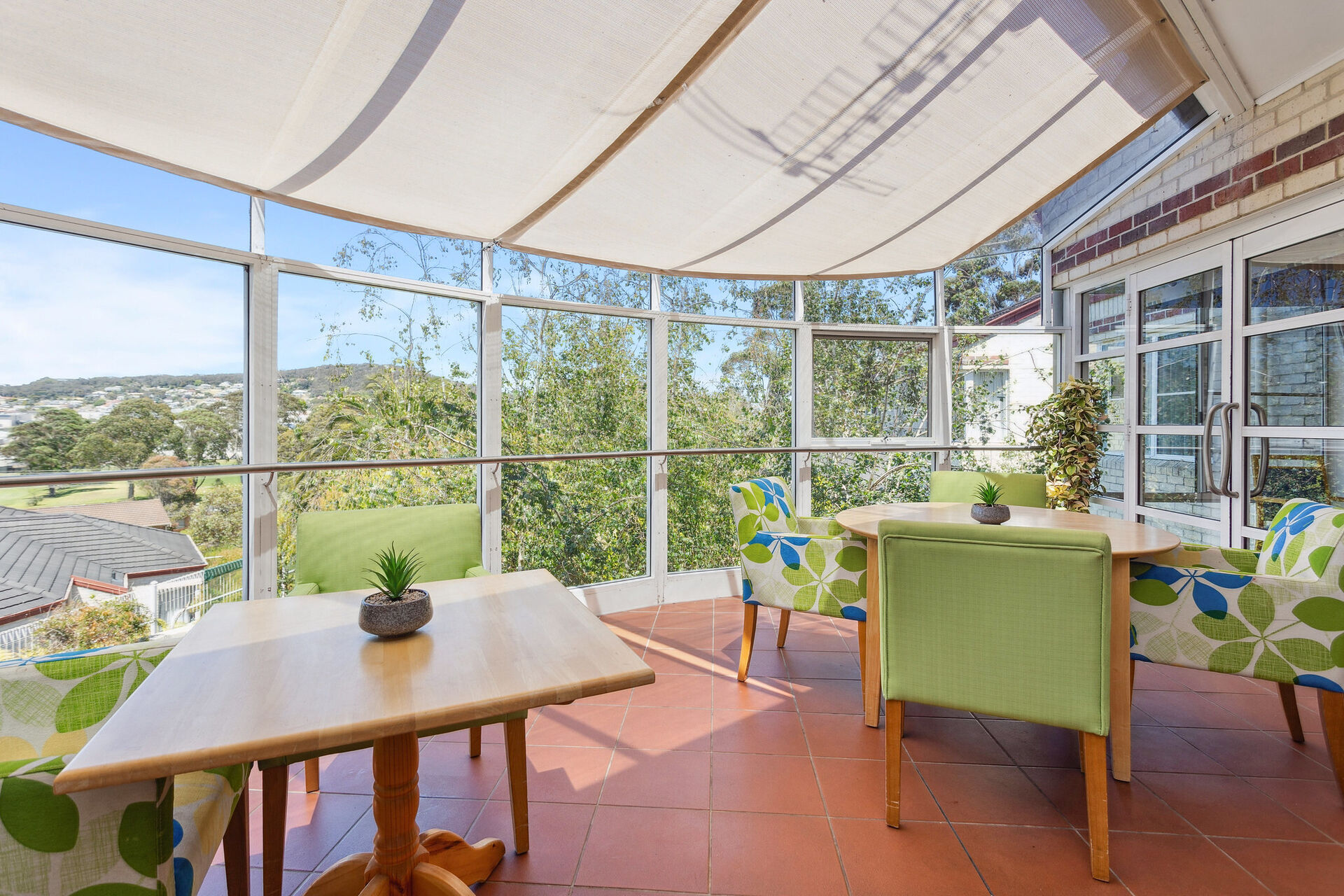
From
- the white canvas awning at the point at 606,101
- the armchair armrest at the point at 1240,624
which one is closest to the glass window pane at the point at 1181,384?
the white canvas awning at the point at 606,101

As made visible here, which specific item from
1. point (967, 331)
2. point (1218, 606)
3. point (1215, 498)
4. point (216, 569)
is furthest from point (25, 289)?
point (1215, 498)

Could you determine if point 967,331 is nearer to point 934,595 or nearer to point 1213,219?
point 1213,219

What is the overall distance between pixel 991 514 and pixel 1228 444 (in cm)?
193

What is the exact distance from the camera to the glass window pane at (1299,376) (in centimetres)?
295

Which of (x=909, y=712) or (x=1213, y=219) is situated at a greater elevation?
(x=1213, y=219)

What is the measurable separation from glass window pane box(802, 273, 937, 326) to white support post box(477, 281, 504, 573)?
7.41ft

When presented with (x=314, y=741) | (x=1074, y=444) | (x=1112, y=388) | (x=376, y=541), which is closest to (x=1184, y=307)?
(x=1112, y=388)

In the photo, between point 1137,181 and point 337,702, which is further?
point 1137,181

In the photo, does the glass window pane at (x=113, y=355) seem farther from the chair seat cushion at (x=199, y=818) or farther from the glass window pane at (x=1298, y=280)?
the glass window pane at (x=1298, y=280)

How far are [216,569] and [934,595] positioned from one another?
9.24ft

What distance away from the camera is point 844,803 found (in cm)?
201

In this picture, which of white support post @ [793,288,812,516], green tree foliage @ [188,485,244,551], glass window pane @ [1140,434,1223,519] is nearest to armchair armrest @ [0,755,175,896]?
green tree foliage @ [188,485,244,551]

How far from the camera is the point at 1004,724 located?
255cm

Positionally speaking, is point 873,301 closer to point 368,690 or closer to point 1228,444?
point 1228,444
